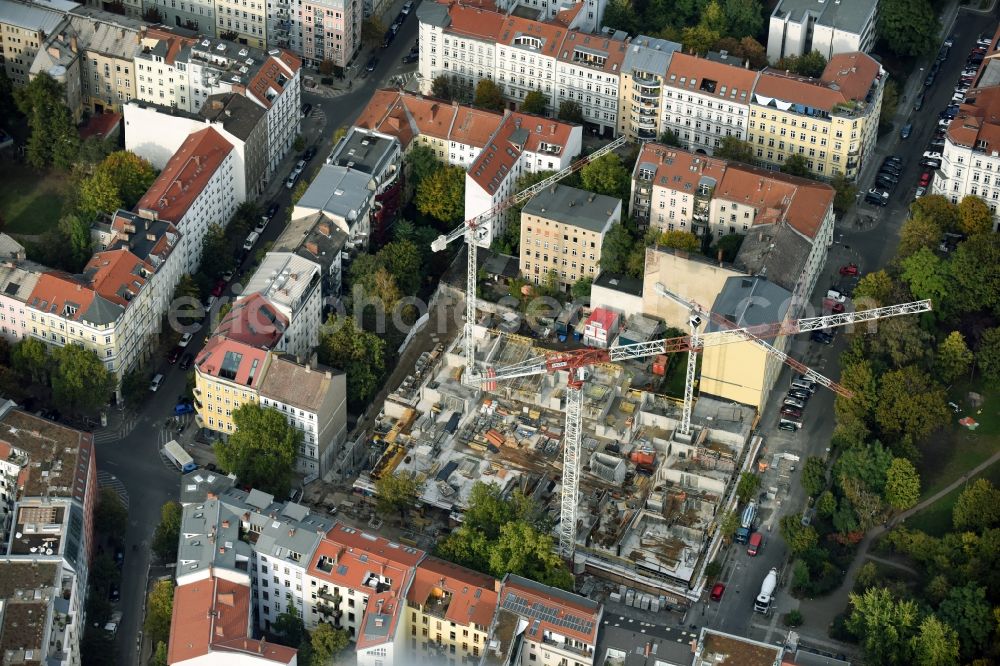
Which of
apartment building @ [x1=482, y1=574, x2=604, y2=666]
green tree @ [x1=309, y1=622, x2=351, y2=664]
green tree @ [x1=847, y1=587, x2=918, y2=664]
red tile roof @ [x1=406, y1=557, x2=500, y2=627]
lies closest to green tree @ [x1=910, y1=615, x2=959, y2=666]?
green tree @ [x1=847, y1=587, x2=918, y2=664]

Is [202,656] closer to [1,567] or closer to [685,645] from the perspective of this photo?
[1,567]

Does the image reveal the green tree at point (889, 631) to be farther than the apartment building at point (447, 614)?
Yes

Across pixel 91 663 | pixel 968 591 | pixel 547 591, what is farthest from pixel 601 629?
pixel 91 663

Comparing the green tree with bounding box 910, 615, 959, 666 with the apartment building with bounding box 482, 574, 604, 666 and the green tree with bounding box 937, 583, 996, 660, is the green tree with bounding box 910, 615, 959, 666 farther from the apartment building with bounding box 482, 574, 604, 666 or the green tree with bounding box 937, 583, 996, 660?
the apartment building with bounding box 482, 574, 604, 666

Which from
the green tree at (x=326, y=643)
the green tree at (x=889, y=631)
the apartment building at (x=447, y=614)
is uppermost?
the green tree at (x=889, y=631)

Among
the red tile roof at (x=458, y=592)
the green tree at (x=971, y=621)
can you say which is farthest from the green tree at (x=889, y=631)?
A: the red tile roof at (x=458, y=592)

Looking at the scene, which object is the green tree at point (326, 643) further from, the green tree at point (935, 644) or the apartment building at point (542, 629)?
the green tree at point (935, 644)
